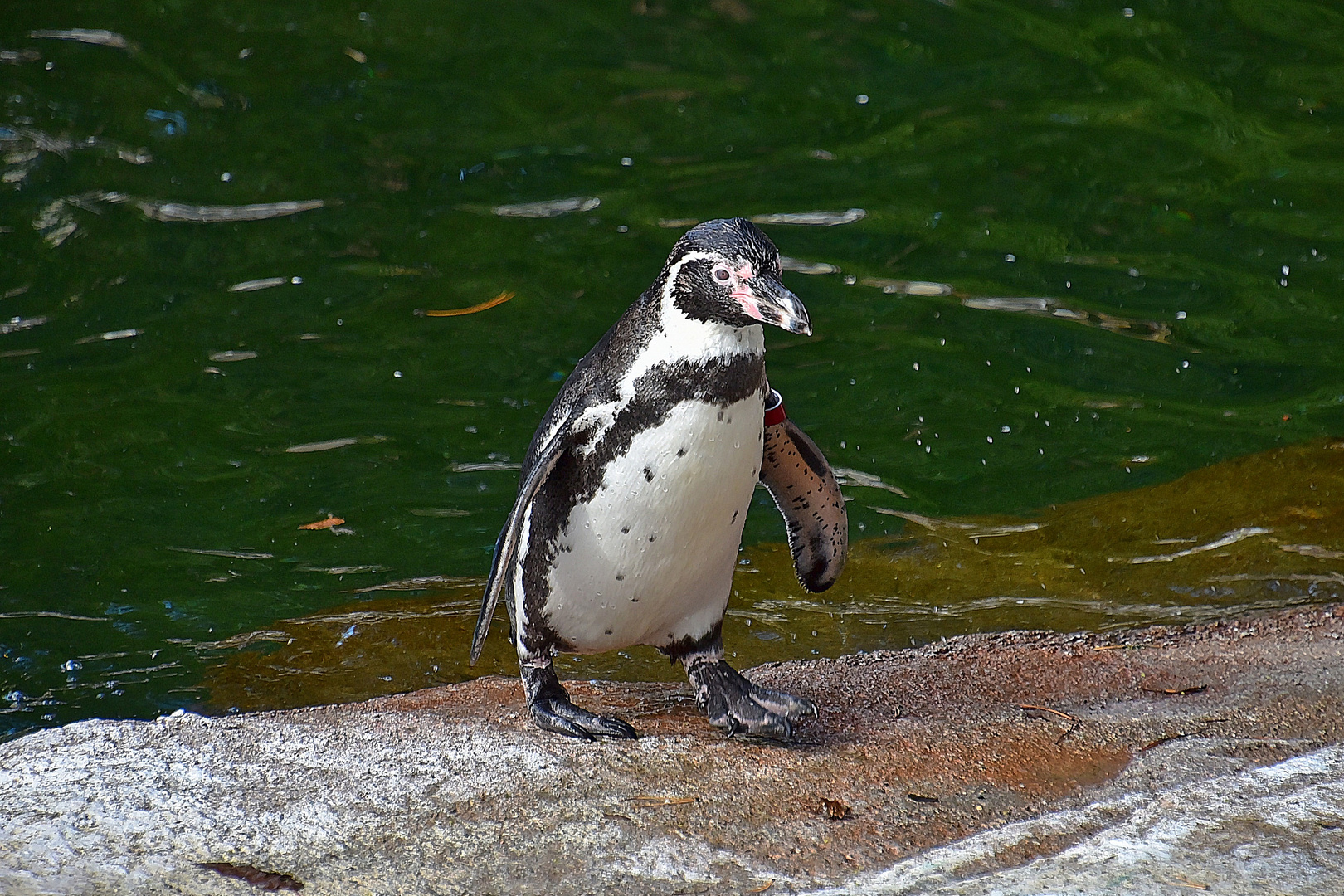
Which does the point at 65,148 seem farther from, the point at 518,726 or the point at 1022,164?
the point at 518,726

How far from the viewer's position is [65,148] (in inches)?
339

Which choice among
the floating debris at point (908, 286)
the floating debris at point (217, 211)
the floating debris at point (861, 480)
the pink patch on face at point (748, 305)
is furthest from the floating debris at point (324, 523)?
the floating debris at point (217, 211)

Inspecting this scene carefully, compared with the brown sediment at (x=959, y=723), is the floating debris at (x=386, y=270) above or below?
above

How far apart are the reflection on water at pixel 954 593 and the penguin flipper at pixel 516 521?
2.50 feet

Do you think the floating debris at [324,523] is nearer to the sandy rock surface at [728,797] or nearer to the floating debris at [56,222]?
the sandy rock surface at [728,797]

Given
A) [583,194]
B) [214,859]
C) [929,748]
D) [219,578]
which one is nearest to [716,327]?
[929,748]

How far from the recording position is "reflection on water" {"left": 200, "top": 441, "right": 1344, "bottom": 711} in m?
4.15

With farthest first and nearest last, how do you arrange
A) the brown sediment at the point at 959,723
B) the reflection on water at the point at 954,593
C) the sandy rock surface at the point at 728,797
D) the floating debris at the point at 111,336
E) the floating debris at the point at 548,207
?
1. the floating debris at the point at 548,207
2. the floating debris at the point at 111,336
3. the reflection on water at the point at 954,593
4. the brown sediment at the point at 959,723
5. the sandy rock surface at the point at 728,797

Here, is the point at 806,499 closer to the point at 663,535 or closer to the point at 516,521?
the point at 663,535

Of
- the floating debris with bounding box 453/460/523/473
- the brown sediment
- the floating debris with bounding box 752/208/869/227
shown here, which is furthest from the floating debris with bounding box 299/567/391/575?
the floating debris with bounding box 752/208/869/227

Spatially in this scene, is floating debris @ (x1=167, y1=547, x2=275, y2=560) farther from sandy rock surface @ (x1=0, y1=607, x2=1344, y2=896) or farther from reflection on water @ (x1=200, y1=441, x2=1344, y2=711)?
sandy rock surface @ (x1=0, y1=607, x2=1344, y2=896)

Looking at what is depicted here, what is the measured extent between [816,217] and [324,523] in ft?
12.2

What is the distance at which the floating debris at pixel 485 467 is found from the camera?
555cm

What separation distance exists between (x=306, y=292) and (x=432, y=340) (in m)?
0.91
